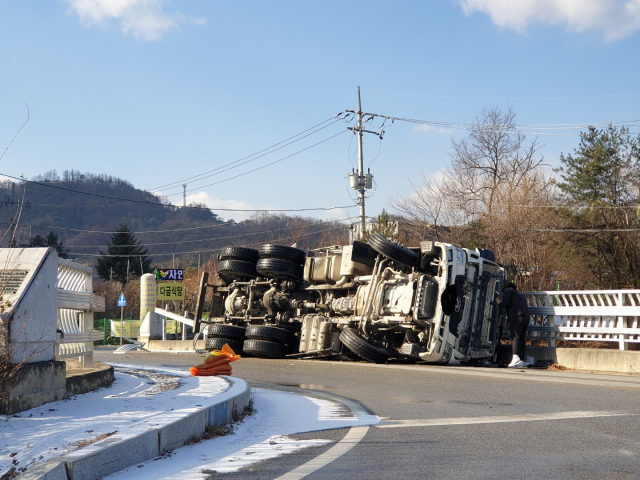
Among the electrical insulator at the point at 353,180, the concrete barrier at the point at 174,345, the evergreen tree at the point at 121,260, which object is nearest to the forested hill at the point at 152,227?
the evergreen tree at the point at 121,260

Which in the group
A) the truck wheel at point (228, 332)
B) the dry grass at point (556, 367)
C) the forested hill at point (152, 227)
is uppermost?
the forested hill at point (152, 227)

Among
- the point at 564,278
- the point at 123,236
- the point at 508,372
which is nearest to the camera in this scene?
the point at 508,372

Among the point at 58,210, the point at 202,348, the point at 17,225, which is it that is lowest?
the point at 202,348

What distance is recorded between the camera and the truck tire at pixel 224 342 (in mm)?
19344

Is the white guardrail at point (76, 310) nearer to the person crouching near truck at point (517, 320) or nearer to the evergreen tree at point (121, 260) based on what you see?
the person crouching near truck at point (517, 320)

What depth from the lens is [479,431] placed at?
6578 mm

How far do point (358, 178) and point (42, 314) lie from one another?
33.2 metres

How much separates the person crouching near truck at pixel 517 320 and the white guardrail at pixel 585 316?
0.61 m

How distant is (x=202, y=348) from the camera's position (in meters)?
24.7

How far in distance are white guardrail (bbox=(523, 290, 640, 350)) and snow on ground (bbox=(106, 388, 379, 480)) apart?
741 centimetres

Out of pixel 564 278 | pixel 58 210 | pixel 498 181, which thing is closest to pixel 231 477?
pixel 564 278

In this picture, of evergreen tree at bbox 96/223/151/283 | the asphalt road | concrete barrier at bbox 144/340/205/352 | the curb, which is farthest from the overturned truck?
evergreen tree at bbox 96/223/151/283

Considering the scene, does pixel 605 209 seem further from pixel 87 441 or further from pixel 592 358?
pixel 87 441

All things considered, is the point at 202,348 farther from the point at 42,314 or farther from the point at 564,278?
the point at 42,314
